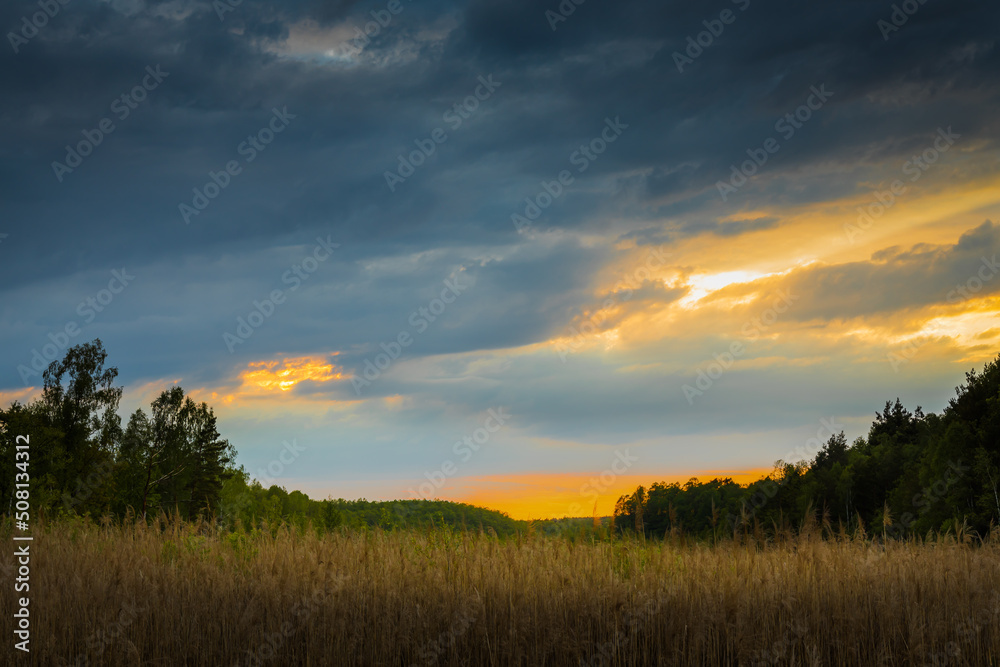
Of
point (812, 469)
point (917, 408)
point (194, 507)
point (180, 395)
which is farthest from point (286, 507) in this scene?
point (917, 408)

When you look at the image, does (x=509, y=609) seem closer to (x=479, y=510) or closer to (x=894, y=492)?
(x=479, y=510)

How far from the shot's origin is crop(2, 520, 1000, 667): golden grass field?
10852 millimetres

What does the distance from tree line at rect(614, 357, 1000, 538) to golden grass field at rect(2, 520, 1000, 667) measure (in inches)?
57.6

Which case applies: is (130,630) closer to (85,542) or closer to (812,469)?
(85,542)

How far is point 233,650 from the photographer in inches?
431

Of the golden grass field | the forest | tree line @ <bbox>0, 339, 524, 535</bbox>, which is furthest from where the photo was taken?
tree line @ <bbox>0, 339, 524, 535</bbox>

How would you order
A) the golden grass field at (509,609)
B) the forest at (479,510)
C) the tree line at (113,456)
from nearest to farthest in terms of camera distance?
the golden grass field at (509,609) → the forest at (479,510) → the tree line at (113,456)

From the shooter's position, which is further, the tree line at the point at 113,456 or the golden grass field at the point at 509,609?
the tree line at the point at 113,456

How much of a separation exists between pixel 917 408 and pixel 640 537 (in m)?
85.8

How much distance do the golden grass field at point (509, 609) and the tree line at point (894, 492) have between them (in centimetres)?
A: 146

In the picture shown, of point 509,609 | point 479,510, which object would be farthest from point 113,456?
point 509,609

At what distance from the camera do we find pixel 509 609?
1112cm

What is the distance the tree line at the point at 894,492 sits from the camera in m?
23.0

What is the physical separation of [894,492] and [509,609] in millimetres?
47062
